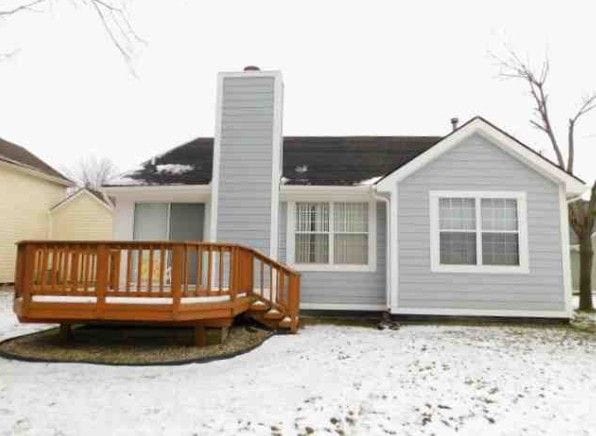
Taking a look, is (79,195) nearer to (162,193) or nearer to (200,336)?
(162,193)

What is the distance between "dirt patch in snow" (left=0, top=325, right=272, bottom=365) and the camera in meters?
6.14

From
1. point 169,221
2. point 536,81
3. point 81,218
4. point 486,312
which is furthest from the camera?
point 81,218

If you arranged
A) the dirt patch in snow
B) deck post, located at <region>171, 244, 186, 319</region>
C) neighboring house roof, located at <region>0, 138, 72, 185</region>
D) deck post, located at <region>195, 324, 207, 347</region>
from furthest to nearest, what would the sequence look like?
1. neighboring house roof, located at <region>0, 138, 72, 185</region>
2. deck post, located at <region>195, 324, 207, 347</region>
3. deck post, located at <region>171, 244, 186, 319</region>
4. the dirt patch in snow

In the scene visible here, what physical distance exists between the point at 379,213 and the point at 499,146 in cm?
287

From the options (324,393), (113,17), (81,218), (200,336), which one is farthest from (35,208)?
(324,393)

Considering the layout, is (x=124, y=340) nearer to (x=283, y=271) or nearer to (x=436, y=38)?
(x=283, y=271)

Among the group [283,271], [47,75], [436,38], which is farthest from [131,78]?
[436,38]

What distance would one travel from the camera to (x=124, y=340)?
291 inches

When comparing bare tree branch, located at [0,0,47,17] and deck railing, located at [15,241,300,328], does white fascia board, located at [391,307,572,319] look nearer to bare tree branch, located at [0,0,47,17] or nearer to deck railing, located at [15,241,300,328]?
deck railing, located at [15,241,300,328]

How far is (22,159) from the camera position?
61.9 feet

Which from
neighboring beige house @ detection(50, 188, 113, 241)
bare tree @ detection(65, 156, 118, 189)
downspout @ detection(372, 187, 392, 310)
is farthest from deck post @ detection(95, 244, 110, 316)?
bare tree @ detection(65, 156, 118, 189)

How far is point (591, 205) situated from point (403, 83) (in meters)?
21.8

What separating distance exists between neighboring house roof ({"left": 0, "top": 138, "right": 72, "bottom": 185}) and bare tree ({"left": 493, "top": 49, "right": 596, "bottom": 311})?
18296mm

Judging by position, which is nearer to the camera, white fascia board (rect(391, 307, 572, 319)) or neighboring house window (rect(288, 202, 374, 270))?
white fascia board (rect(391, 307, 572, 319))
